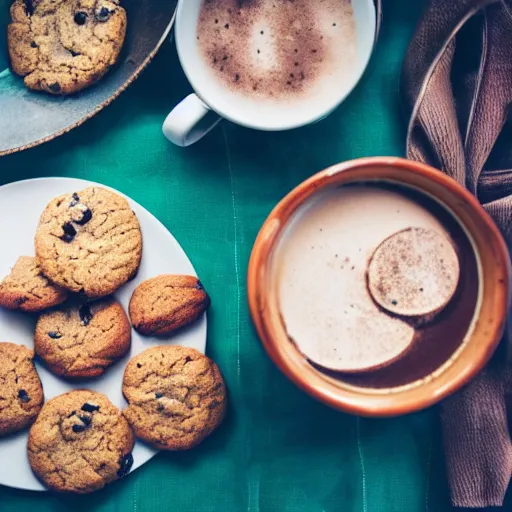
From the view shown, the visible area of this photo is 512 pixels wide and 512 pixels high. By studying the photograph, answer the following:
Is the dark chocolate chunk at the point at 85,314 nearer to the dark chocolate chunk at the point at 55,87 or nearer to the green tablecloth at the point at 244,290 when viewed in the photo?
the green tablecloth at the point at 244,290

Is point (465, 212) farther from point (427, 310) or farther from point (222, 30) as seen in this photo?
point (222, 30)

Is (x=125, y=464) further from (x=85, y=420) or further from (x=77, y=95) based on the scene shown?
(x=77, y=95)

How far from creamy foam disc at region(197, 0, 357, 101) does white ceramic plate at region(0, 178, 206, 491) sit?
0.24 meters

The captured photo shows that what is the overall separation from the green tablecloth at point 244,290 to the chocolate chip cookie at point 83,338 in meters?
0.14

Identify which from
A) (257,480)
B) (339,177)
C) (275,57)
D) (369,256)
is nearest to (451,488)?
(257,480)

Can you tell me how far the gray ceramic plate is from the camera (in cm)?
100

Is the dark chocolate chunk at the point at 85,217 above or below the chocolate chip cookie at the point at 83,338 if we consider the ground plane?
above

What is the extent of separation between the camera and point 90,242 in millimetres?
991

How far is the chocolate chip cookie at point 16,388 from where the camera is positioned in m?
0.99

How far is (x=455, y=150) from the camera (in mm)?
972

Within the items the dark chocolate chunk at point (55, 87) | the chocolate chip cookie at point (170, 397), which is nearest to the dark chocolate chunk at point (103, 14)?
the dark chocolate chunk at point (55, 87)

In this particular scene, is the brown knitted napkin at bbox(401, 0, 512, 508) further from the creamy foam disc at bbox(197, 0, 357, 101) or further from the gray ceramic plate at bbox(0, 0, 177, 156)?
the gray ceramic plate at bbox(0, 0, 177, 156)

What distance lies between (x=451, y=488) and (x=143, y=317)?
20.2 inches

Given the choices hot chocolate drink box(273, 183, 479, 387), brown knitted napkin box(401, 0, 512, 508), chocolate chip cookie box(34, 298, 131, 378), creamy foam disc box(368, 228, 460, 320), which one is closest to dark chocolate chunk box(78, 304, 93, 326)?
chocolate chip cookie box(34, 298, 131, 378)
